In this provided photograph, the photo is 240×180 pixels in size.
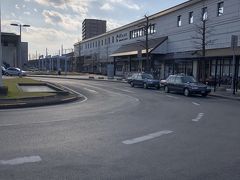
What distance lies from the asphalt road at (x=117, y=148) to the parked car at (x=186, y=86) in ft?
41.8

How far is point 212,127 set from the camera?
1079 cm

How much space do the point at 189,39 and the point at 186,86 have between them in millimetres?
16215

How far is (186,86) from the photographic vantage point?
25.7m

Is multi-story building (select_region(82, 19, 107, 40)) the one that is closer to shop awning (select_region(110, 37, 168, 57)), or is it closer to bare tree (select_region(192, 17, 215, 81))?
shop awning (select_region(110, 37, 168, 57))

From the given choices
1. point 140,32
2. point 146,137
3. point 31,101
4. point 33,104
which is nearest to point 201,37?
point 140,32

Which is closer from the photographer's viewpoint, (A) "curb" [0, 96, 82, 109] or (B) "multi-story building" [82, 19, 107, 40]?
(A) "curb" [0, 96, 82, 109]

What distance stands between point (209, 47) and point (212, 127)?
27532 millimetres

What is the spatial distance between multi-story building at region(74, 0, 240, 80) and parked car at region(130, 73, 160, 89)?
5276 mm

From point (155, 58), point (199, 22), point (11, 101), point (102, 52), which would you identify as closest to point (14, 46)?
point (102, 52)

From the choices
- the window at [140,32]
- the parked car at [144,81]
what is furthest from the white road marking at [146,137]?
the window at [140,32]

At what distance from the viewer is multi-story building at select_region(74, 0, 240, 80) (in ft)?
111

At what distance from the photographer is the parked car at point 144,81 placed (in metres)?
33.9

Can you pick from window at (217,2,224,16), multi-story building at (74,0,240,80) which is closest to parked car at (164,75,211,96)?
multi-story building at (74,0,240,80)

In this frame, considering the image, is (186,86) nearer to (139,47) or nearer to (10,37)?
(139,47)
